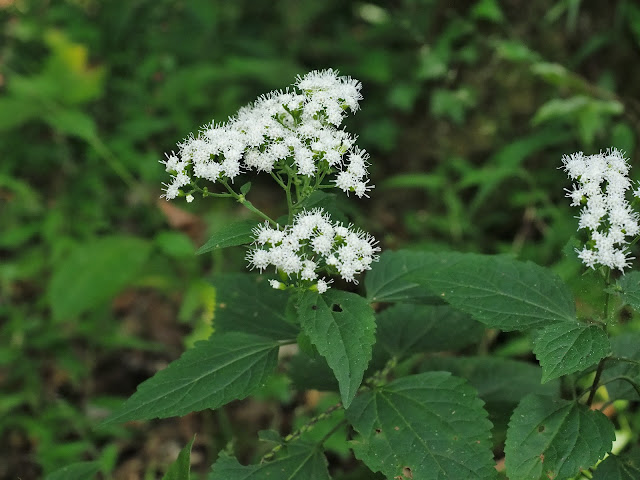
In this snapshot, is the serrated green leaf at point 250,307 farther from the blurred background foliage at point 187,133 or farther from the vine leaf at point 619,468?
the blurred background foliage at point 187,133

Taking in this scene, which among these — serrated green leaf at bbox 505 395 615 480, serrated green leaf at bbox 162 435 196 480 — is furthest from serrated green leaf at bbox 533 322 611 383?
serrated green leaf at bbox 162 435 196 480

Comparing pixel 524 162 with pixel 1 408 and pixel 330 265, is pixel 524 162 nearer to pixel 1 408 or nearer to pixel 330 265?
pixel 330 265

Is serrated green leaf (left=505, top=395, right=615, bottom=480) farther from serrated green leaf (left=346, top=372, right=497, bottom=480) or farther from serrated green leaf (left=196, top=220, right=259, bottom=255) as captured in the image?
serrated green leaf (left=196, top=220, right=259, bottom=255)

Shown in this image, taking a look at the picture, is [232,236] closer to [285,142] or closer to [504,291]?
[285,142]

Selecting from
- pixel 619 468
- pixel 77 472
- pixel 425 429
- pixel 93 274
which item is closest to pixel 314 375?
pixel 425 429

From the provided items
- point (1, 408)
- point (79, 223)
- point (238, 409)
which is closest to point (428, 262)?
point (238, 409)
